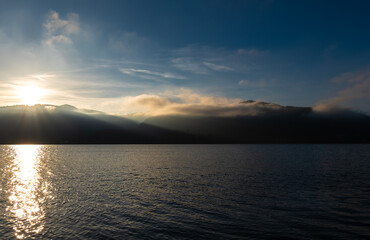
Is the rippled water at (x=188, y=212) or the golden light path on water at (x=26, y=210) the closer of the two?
the rippled water at (x=188, y=212)

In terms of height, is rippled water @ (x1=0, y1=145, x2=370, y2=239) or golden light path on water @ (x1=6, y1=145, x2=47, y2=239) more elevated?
rippled water @ (x1=0, y1=145, x2=370, y2=239)

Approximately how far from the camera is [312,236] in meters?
23.8

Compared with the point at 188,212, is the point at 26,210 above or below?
below

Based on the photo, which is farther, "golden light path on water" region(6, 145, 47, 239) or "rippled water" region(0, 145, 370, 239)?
"golden light path on water" region(6, 145, 47, 239)

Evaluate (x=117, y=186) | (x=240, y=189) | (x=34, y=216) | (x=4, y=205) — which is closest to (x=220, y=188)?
(x=240, y=189)

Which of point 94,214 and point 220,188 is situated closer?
point 94,214

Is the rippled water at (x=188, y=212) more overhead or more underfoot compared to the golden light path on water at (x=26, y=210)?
more overhead

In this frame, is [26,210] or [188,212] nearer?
[188,212]

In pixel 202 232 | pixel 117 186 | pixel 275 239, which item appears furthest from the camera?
pixel 117 186

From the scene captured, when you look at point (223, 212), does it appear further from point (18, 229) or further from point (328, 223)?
point (18, 229)

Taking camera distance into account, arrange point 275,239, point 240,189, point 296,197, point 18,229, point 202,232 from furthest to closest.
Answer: point 240,189, point 296,197, point 18,229, point 202,232, point 275,239

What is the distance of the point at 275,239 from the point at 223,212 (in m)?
9.49

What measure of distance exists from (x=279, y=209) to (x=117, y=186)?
32721 mm

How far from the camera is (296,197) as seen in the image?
40.5m
